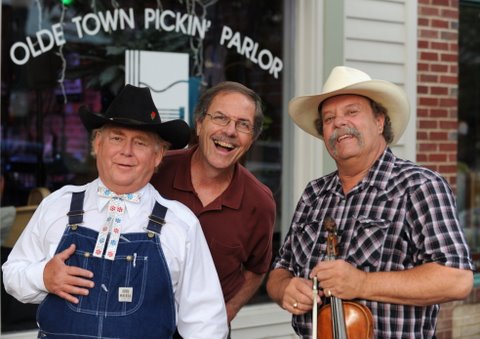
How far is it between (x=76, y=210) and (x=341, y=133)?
1.03m

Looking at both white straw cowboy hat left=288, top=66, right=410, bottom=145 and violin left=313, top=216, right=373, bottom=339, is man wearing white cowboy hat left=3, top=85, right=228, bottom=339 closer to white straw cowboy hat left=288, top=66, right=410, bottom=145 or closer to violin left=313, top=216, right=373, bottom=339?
violin left=313, top=216, right=373, bottom=339

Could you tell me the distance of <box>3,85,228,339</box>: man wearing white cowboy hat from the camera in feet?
9.00

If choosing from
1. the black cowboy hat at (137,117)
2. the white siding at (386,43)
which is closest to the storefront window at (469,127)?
the white siding at (386,43)

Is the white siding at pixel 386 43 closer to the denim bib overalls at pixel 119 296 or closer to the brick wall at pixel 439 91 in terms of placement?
the brick wall at pixel 439 91

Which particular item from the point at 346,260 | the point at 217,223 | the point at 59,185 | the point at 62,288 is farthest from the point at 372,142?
the point at 59,185

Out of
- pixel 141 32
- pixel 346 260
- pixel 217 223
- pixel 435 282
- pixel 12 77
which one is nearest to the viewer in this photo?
pixel 435 282

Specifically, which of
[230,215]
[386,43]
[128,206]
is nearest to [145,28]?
[386,43]

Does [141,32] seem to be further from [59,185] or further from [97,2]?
[59,185]

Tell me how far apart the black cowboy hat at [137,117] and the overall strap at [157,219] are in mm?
283

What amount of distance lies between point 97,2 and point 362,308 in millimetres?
3116

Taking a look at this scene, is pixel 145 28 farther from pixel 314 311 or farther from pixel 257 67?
pixel 314 311

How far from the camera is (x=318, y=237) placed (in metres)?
3.06

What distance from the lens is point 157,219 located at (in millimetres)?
2854

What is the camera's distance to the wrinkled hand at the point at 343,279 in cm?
276
